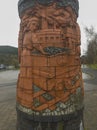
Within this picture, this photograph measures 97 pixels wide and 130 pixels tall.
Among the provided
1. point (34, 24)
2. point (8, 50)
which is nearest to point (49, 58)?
point (34, 24)

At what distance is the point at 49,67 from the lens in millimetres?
4781

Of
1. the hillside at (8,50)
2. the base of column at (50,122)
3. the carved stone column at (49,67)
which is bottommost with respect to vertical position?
the base of column at (50,122)

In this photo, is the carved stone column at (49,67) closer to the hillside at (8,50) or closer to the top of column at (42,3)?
the top of column at (42,3)

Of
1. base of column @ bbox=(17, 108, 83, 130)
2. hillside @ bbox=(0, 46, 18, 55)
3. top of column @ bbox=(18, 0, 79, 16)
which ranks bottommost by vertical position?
base of column @ bbox=(17, 108, 83, 130)

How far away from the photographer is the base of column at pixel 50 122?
4.81 m

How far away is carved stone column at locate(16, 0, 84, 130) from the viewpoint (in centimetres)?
479

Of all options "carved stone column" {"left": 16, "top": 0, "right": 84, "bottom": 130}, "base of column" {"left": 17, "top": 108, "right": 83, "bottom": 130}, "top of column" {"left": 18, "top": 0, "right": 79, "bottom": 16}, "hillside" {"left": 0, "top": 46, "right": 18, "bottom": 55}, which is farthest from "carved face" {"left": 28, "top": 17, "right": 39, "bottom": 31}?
"hillside" {"left": 0, "top": 46, "right": 18, "bottom": 55}

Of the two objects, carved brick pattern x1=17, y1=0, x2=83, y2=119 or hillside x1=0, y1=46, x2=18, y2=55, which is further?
hillside x1=0, y1=46, x2=18, y2=55

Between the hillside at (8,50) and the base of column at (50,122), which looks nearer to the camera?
the base of column at (50,122)

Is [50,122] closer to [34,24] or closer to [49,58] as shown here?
[49,58]

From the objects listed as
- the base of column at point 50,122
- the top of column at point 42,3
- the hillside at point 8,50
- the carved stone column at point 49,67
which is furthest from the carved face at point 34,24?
the hillside at point 8,50

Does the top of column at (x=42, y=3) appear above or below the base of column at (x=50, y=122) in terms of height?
above

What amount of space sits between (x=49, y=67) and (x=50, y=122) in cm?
130

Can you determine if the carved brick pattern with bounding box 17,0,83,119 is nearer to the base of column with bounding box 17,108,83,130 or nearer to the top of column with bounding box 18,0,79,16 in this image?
the top of column with bounding box 18,0,79,16
